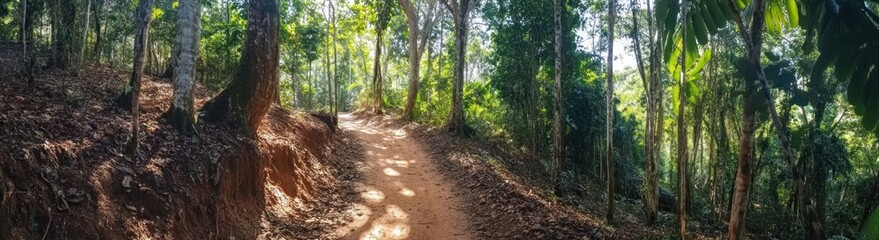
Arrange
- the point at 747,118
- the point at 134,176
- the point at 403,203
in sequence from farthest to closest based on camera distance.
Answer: the point at 403,203 < the point at 134,176 < the point at 747,118

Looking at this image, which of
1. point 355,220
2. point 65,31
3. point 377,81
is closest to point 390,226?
point 355,220

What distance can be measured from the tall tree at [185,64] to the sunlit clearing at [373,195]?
366cm

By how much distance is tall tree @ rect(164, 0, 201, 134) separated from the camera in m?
7.82

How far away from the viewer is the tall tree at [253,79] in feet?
29.3

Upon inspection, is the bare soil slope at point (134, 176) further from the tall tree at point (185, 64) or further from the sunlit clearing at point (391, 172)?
the sunlit clearing at point (391, 172)

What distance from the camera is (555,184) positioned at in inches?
408

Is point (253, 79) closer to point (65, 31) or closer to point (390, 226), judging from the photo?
point (390, 226)

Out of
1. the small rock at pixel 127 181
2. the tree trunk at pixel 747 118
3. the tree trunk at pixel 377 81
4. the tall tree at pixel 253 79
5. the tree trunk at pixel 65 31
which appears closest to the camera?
the tree trunk at pixel 747 118

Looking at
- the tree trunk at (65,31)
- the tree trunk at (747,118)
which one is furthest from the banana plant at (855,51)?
the tree trunk at (65,31)

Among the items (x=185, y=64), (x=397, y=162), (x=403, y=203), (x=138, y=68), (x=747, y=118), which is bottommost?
(x=403, y=203)

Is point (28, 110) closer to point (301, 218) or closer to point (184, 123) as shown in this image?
point (184, 123)

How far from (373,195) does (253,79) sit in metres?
3.36

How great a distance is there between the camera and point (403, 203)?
31.8 feet

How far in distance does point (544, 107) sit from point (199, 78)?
12.0 metres
